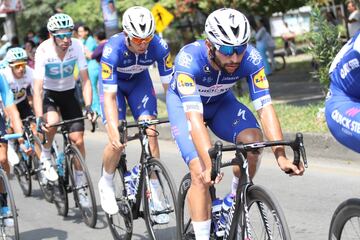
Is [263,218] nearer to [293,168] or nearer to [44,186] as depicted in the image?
[293,168]

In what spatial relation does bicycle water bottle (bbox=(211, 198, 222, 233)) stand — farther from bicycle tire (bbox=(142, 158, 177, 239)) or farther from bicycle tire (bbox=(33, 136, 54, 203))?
bicycle tire (bbox=(33, 136, 54, 203))

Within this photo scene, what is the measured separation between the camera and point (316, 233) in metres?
6.63

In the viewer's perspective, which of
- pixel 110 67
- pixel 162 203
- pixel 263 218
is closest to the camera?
pixel 263 218

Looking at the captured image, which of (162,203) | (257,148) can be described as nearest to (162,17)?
(162,203)

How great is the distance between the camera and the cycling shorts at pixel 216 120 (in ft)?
17.4

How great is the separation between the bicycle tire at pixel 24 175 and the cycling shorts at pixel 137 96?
3.19 metres

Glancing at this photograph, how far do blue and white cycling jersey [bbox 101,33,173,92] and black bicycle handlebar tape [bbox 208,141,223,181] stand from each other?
7.24ft

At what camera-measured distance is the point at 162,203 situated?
6238 millimetres

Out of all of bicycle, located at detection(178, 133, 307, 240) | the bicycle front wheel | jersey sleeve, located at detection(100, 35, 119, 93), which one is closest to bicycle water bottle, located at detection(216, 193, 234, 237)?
bicycle, located at detection(178, 133, 307, 240)

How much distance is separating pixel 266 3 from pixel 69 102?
431 inches

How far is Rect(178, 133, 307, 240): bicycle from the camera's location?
4.38 m

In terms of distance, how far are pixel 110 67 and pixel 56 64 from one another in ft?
6.86

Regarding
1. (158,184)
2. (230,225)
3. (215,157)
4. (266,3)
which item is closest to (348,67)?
(215,157)

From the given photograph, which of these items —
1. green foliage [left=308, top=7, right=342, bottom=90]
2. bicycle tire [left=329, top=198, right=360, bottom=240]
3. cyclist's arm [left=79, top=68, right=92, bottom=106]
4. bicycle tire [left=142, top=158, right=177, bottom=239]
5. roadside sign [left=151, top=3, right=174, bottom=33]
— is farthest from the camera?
roadside sign [left=151, top=3, right=174, bottom=33]
